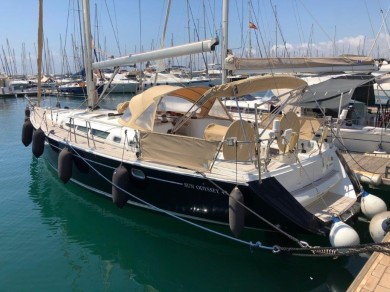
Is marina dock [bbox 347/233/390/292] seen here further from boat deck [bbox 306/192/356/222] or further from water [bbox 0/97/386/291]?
boat deck [bbox 306/192/356/222]

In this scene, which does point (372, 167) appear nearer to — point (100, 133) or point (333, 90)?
point (333, 90)

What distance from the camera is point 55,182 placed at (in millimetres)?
11750

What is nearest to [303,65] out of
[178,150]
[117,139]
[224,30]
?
[224,30]

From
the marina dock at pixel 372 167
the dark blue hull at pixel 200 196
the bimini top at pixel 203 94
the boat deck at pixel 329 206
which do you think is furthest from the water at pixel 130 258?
the bimini top at pixel 203 94

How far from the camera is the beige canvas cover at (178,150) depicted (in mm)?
6715

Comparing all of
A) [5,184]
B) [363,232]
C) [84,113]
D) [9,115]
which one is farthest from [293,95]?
[9,115]

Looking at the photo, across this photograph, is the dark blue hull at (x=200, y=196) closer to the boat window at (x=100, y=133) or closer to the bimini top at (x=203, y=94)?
the boat window at (x=100, y=133)

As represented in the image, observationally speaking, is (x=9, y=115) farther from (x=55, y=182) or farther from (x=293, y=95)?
(x=293, y=95)

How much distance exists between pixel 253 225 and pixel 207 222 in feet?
3.42

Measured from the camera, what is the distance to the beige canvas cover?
671cm

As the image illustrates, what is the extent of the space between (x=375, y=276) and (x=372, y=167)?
5.55 metres

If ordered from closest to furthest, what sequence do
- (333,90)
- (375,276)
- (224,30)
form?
(375,276) → (333,90) → (224,30)

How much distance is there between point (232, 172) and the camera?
22.2 feet

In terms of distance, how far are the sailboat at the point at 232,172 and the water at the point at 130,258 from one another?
61 centimetres
